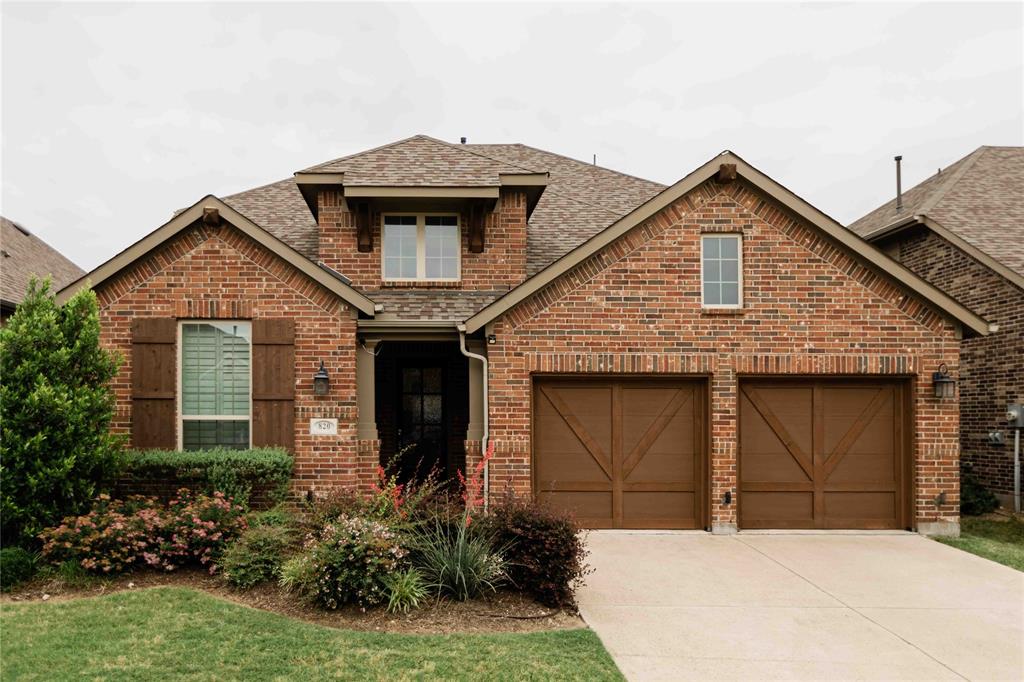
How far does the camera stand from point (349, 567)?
20.9 ft

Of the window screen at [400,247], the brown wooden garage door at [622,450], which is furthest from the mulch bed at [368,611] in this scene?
the window screen at [400,247]

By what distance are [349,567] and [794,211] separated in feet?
25.9

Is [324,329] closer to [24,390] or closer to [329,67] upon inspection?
[24,390]

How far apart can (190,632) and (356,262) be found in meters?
6.90

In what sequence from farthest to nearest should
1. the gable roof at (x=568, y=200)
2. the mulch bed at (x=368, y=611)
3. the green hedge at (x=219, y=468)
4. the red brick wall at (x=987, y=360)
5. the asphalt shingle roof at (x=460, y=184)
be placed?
the gable roof at (x=568, y=200) → the red brick wall at (x=987, y=360) → the asphalt shingle roof at (x=460, y=184) → the green hedge at (x=219, y=468) → the mulch bed at (x=368, y=611)

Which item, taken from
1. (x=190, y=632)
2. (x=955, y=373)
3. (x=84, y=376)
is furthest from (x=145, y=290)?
(x=955, y=373)

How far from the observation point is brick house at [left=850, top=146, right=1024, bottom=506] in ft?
40.2

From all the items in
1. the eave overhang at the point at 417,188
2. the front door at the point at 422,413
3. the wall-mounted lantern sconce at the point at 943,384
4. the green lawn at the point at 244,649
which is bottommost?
the green lawn at the point at 244,649

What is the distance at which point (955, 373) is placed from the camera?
394 inches

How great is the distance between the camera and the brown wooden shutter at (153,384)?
31.0 feet

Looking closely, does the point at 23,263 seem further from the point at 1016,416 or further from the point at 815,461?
the point at 1016,416

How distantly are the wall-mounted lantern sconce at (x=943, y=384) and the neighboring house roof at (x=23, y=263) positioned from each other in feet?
58.2

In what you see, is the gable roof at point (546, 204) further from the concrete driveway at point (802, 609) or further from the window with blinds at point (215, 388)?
the concrete driveway at point (802, 609)

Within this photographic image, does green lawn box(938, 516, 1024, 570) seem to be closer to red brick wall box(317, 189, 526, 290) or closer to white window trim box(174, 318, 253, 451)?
red brick wall box(317, 189, 526, 290)
